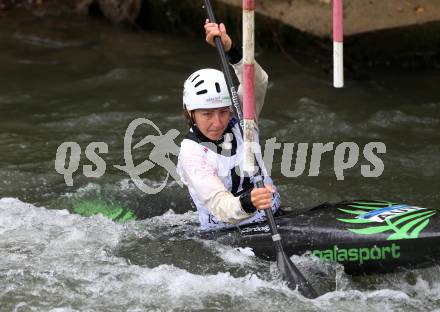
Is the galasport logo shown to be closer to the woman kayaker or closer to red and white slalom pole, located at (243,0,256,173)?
the woman kayaker

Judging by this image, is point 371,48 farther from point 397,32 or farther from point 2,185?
point 2,185

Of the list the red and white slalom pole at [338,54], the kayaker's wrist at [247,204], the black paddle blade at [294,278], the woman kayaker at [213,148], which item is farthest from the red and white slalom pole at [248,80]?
the black paddle blade at [294,278]

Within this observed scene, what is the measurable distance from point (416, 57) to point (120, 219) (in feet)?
16.2

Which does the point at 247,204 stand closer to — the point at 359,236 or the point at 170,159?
the point at 359,236

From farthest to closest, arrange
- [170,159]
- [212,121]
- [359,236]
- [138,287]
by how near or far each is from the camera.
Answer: [170,159] → [212,121] → [138,287] → [359,236]

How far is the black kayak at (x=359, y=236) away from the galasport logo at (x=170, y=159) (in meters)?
1.91

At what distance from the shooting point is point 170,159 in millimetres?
7930

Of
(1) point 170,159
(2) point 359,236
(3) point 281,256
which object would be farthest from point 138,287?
(1) point 170,159

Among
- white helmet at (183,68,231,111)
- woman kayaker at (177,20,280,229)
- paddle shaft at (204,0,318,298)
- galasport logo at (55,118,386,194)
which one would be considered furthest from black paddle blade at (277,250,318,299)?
galasport logo at (55,118,386,194)

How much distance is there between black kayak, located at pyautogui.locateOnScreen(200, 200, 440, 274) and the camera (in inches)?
201

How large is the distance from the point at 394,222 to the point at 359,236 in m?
0.23

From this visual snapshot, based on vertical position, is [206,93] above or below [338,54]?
below

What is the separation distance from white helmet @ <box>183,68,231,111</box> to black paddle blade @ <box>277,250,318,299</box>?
109cm

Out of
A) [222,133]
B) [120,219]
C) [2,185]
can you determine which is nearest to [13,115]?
[2,185]
